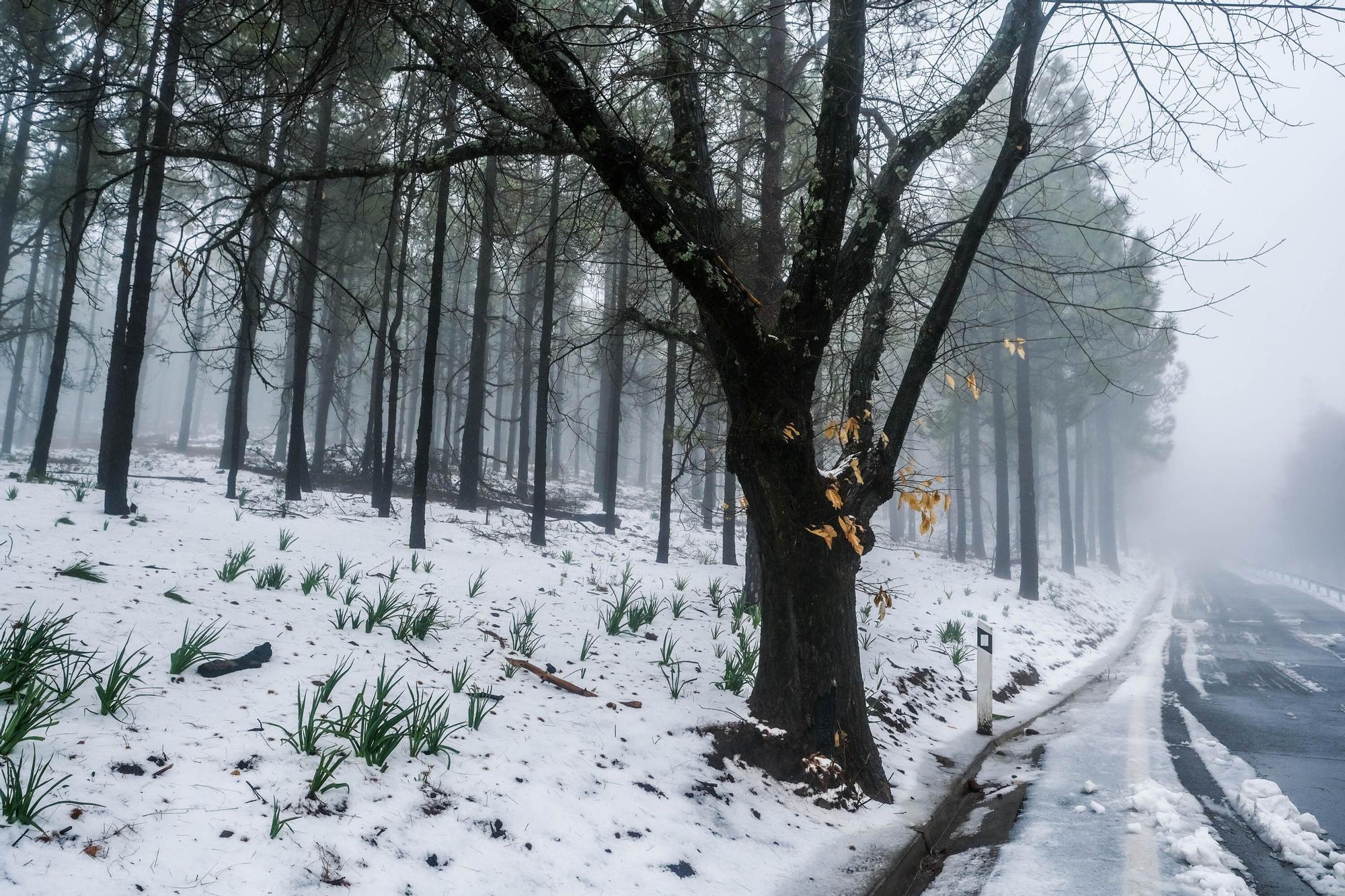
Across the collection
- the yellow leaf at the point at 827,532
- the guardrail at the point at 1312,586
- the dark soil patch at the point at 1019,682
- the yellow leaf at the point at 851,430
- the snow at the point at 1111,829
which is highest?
the yellow leaf at the point at 851,430

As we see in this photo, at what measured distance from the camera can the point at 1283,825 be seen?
4.05 m

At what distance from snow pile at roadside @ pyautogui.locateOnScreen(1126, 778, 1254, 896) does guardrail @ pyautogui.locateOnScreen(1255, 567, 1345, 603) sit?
92.6ft

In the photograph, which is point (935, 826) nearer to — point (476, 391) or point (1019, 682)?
point (1019, 682)

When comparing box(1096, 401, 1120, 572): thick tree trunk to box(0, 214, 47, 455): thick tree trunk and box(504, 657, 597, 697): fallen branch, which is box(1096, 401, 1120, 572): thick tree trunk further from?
box(0, 214, 47, 455): thick tree trunk

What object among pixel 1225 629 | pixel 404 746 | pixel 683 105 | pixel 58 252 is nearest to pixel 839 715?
pixel 404 746

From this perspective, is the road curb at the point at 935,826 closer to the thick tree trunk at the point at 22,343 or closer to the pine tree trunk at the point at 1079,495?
the thick tree trunk at the point at 22,343

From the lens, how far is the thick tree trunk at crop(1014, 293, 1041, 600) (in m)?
16.7

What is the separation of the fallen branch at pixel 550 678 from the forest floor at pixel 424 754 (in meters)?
0.07

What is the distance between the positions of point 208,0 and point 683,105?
2.84 metres

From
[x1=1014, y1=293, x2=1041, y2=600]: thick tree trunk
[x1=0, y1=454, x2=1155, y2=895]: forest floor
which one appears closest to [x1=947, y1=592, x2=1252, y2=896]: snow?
[x1=0, y1=454, x2=1155, y2=895]: forest floor

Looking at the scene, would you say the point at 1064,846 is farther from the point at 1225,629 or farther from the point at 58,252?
the point at 58,252

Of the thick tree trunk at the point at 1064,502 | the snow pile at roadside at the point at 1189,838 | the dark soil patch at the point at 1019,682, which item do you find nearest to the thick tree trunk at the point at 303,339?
the dark soil patch at the point at 1019,682

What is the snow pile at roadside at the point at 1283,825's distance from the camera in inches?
139

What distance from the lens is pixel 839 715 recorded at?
4555 millimetres
